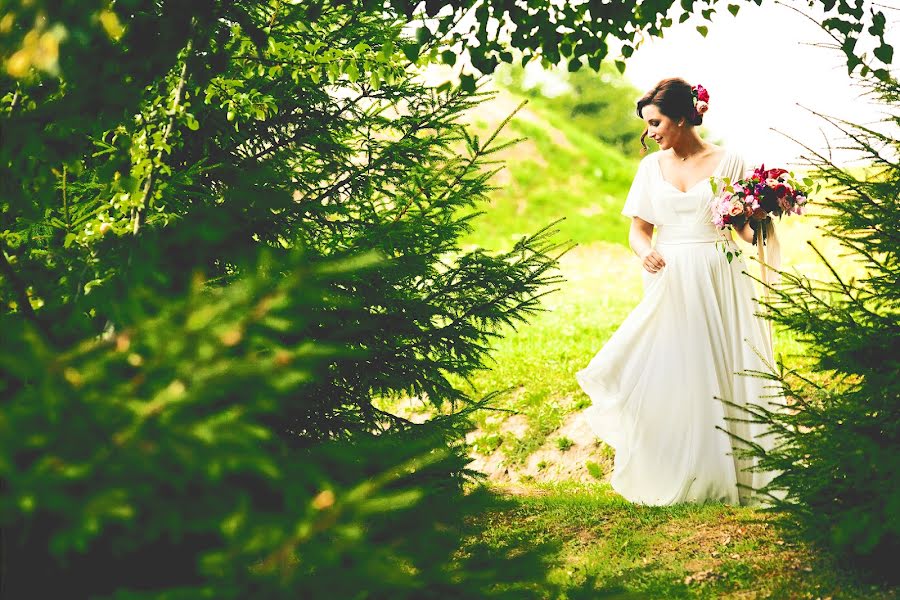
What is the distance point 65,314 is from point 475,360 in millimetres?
2806

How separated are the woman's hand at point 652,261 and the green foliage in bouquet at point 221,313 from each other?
189 cm

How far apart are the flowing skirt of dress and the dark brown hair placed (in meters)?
0.93

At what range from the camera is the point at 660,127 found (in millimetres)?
6473

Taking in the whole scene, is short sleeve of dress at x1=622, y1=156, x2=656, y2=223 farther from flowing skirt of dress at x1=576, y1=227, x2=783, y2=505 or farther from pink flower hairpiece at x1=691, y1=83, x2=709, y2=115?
pink flower hairpiece at x1=691, y1=83, x2=709, y2=115

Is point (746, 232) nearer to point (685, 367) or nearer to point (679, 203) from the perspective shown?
point (679, 203)

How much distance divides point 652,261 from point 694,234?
0.38 m

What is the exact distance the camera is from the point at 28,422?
1.64 metres

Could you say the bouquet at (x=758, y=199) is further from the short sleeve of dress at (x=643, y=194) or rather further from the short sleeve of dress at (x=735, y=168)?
Result: the short sleeve of dress at (x=643, y=194)

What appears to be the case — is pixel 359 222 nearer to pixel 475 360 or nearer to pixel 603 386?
pixel 475 360

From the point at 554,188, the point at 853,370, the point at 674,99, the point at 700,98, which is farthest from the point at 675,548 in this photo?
the point at 554,188

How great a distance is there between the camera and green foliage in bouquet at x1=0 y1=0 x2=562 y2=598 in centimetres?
167

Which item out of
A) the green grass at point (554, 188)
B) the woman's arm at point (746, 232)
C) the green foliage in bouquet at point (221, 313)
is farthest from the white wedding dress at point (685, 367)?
the green grass at point (554, 188)

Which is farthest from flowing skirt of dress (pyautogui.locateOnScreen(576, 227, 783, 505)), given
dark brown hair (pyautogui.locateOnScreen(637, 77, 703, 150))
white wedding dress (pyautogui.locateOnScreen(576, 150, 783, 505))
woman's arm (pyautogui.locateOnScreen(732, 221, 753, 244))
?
dark brown hair (pyautogui.locateOnScreen(637, 77, 703, 150))

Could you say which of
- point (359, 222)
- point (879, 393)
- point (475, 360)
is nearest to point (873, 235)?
point (879, 393)
